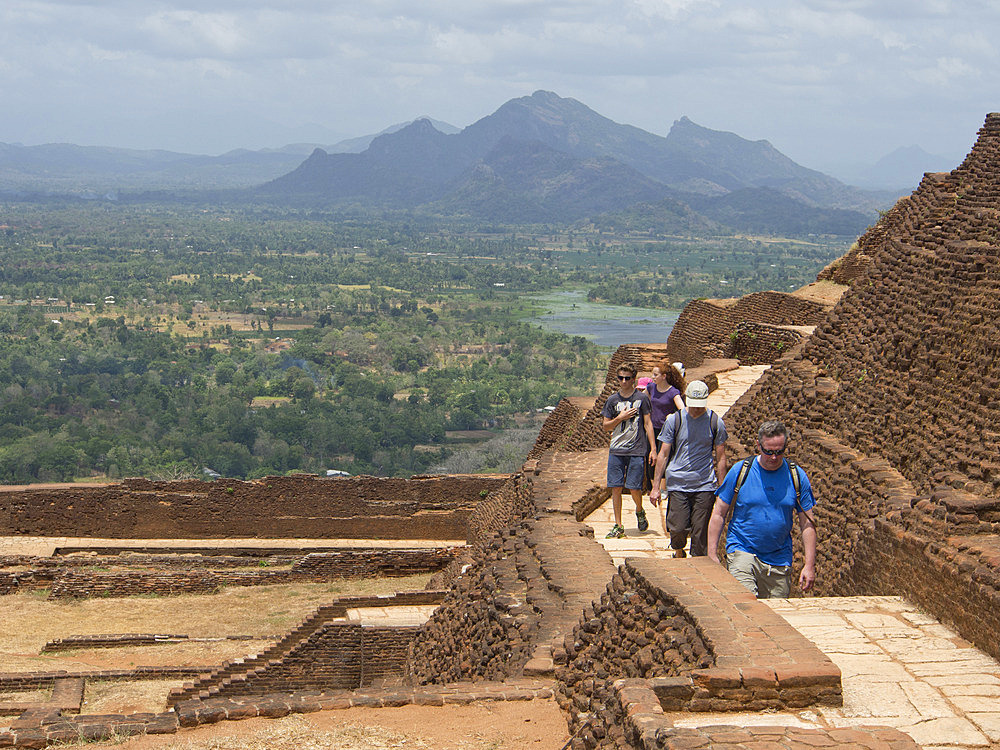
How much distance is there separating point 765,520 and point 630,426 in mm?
2958

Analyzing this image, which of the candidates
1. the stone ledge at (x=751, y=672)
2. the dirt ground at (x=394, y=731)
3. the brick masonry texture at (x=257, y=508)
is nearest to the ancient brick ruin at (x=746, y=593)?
the stone ledge at (x=751, y=672)

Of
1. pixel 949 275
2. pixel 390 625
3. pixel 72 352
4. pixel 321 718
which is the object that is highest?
pixel 949 275

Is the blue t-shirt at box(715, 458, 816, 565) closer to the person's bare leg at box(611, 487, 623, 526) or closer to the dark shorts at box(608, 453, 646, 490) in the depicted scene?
the dark shorts at box(608, 453, 646, 490)

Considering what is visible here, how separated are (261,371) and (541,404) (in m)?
20.9

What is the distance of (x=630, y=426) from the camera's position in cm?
955

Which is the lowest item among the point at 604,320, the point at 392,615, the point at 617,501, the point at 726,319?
the point at 604,320

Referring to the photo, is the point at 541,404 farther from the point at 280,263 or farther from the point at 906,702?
the point at 280,263

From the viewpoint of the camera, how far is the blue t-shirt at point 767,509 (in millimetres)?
6652

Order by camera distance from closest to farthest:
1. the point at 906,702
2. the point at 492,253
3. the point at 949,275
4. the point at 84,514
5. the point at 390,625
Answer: the point at 906,702, the point at 949,275, the point at 390,625, the point at 84,514, the point at 492,253

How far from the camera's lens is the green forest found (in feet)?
194

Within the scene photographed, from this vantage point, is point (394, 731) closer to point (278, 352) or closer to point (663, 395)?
point (663, 395)

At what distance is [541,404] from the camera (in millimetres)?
76125

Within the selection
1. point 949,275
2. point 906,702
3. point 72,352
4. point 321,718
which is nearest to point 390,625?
point 321,718

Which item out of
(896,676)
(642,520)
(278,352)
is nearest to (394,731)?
(896,676)
